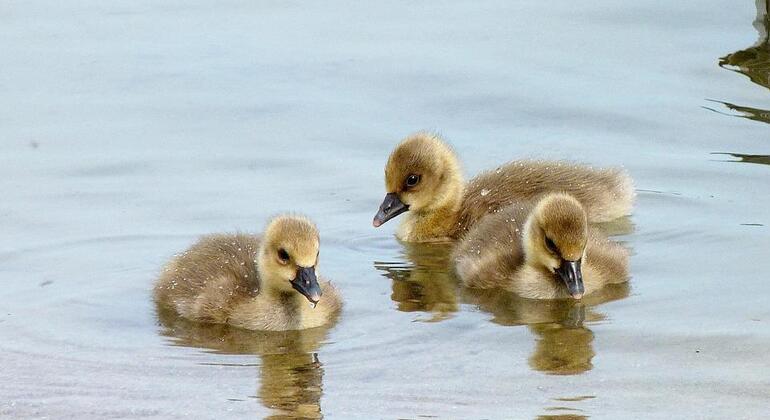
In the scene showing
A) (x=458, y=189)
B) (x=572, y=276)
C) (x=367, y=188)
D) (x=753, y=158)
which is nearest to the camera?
(x=572, y=276)

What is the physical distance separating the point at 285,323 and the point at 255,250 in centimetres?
56

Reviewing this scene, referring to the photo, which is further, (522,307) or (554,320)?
(522,307)

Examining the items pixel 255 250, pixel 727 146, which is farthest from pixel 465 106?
pixel 255 250

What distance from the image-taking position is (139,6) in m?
12.4

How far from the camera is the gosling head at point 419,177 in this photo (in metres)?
7.95

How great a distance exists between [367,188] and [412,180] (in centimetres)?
50

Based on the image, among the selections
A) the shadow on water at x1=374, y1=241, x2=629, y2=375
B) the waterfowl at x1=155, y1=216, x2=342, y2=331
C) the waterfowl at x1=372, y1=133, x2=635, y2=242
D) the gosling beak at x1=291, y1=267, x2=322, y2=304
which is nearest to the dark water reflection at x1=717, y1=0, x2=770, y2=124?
the waterfowl at x1=372, y1=133, x2=635, y2=242

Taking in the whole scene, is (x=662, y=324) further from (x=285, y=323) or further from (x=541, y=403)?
(x=285, y=323)

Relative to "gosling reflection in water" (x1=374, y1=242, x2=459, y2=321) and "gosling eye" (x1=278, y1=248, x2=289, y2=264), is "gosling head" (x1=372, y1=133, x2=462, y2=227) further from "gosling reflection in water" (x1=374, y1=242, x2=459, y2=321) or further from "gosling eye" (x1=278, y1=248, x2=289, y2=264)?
"gosling eye" (x1=278, y1=248, x2=289, y2=264)

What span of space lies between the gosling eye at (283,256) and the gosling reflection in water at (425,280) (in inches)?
23.2

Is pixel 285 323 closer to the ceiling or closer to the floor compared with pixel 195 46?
closer to the floor

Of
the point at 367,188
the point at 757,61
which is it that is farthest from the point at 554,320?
the point at 757,61

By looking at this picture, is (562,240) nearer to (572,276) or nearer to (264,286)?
(572,276)

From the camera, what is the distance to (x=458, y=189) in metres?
8.15
